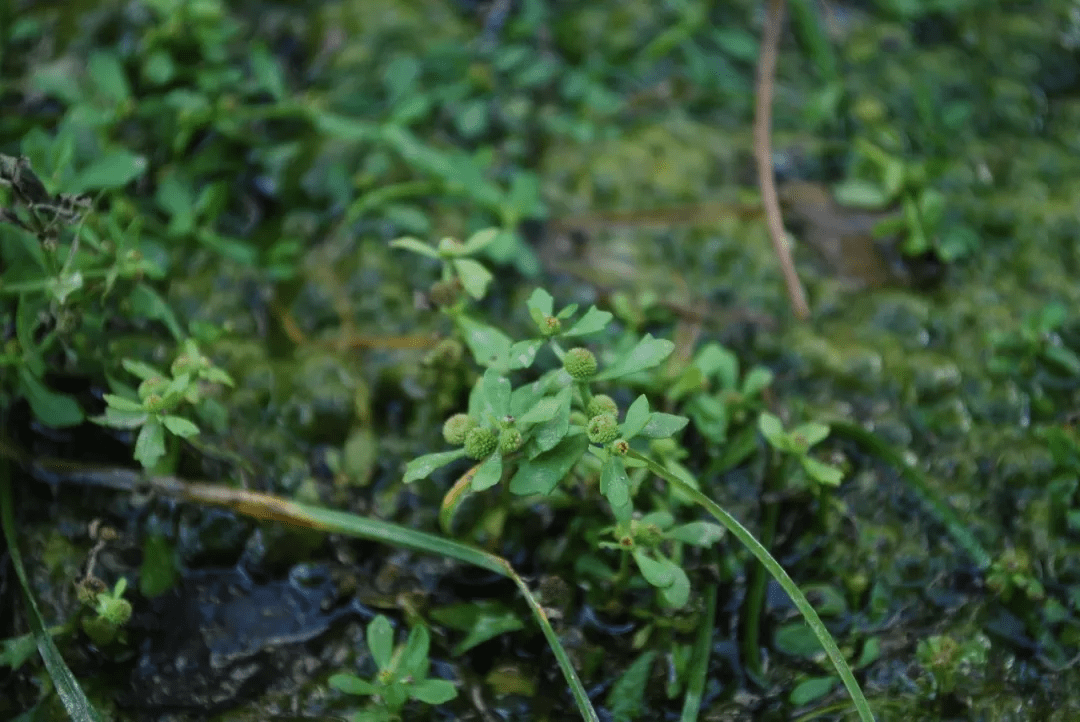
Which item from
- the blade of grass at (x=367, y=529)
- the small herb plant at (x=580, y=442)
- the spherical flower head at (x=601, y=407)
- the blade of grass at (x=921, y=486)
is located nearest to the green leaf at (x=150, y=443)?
the blade of grass at (x=367, y=529)

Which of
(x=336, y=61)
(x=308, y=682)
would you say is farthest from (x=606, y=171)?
(x=308, y=682)

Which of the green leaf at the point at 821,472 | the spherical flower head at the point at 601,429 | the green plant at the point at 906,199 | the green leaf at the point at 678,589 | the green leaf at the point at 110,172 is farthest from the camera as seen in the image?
the green plant at the point at 906,199

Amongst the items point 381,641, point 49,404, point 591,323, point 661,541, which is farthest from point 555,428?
point 49,404

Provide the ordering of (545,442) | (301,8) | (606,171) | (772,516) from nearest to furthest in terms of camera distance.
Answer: (545,442)
(772,516)
(606,171)
(301,8)

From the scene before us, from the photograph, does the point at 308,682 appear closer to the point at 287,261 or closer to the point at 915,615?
the point at 287,261

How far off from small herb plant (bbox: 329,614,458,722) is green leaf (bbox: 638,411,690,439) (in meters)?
0.38

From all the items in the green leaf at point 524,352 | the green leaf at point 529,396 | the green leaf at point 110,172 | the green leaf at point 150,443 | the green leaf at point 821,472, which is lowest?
the green leaf at point 821,472

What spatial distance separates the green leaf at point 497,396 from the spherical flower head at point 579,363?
75 mm

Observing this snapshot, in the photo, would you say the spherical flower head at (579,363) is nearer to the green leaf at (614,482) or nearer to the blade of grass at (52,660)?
the green leaf at (614,482)

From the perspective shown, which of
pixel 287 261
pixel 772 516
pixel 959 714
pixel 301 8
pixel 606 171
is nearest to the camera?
pixel 959 714

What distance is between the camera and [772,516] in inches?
51.8

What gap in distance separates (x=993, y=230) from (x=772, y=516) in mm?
729

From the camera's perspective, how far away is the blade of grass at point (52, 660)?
43.8 inches

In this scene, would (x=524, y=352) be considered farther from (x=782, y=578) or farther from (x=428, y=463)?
(x=782, y=578)
